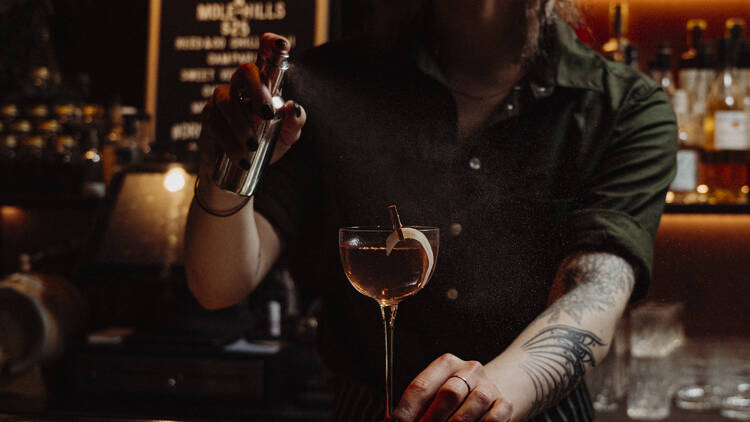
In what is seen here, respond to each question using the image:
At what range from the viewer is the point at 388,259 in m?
0.72

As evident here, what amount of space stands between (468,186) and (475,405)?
1.23 feet

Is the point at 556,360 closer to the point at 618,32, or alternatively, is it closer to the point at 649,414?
the point at 649,414

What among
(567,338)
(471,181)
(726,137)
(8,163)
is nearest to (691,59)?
(726,137)

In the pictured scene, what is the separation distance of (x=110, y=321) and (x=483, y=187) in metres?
1.28

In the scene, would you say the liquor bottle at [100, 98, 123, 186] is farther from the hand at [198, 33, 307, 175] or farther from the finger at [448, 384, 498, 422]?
the finger at [448, 384, 498, 422]

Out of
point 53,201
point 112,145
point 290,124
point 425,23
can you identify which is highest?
point 425,23

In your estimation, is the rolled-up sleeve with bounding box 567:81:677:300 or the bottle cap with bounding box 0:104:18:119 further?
the bottle cap with bounding box 0:104:18:119

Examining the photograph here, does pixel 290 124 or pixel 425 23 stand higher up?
pixel 425 23

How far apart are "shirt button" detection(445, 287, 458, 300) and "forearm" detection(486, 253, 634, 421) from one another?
119 millimetres

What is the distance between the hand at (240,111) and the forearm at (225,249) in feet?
0.48

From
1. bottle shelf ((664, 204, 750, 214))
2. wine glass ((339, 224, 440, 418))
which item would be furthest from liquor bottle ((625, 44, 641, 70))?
wine glass ((339, 224, 440, 418))

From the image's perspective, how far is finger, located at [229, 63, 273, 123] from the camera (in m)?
0.70

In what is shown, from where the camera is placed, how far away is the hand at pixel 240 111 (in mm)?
703

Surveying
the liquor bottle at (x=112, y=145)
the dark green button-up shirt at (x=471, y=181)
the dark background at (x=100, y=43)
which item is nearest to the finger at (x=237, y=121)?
the dark green button-up shirt at (x=471, y=181)
